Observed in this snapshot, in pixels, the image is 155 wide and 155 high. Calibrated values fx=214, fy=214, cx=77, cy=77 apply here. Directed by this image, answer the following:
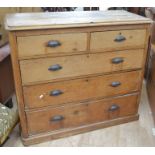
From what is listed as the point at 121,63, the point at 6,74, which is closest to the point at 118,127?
the point at 121,63

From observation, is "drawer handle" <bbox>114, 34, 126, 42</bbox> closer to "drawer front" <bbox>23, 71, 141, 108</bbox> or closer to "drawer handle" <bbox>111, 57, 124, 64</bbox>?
"drawer handle" <bbox>111, 57, 124, 64</bbox>

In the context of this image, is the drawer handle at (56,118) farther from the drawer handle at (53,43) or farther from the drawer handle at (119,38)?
the drawer handle at (119,38)

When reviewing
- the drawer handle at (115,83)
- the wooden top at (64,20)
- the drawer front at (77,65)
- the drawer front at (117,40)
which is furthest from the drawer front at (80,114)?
the wooden top at (64,20)

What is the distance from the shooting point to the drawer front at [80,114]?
5.48 feet

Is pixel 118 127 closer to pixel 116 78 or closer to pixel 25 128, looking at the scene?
pixel 116 78

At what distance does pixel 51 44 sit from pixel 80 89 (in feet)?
1.48

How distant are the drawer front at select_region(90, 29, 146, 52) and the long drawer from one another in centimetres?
47

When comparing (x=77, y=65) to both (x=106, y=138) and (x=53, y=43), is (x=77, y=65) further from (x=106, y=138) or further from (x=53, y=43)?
(x=106, y=138)

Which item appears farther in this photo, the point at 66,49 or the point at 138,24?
the point at 138,24

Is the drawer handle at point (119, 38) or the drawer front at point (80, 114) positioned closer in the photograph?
the drawer handle at point (119, 38)

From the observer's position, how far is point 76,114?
1.76 metres

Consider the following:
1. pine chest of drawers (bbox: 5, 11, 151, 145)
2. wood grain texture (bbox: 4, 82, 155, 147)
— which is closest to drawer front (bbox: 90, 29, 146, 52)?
pine chest of drawers (bbox: 5, 11, 151, 145)

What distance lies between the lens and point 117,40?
5.09ft

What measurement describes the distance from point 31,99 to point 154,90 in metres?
1.18
